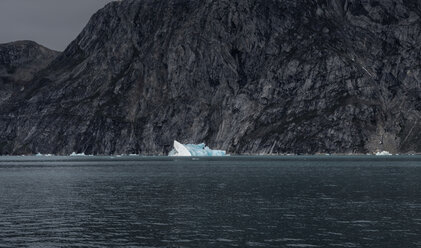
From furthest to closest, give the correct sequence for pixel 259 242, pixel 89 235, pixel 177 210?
pixel 177 210
pixel 89 235
pixel 259 242

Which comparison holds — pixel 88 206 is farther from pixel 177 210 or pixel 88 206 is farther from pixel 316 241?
pixel 316 241

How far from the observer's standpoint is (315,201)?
6894cm

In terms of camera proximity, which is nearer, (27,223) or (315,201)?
(27,223)

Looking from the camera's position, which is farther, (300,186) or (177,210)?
(300,186)

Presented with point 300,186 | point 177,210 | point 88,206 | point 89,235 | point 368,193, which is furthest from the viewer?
point 300,186

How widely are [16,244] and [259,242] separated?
18.5 m

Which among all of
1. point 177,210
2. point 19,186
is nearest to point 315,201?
point 177,210

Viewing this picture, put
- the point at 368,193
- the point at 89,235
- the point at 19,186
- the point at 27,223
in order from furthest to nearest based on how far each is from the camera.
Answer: the point at 19,186
the point at 368,193
the point at 27,223
the point at 89,235

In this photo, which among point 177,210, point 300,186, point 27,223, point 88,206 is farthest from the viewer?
point 300,186

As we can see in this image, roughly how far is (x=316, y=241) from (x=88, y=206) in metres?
33.9

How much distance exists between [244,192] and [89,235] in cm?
3811

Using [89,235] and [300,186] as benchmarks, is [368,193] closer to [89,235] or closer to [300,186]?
[300,186]

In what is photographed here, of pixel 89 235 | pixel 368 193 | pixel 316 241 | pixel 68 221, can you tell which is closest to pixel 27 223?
pixel 68 221

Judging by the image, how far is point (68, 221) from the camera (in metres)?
55.7
